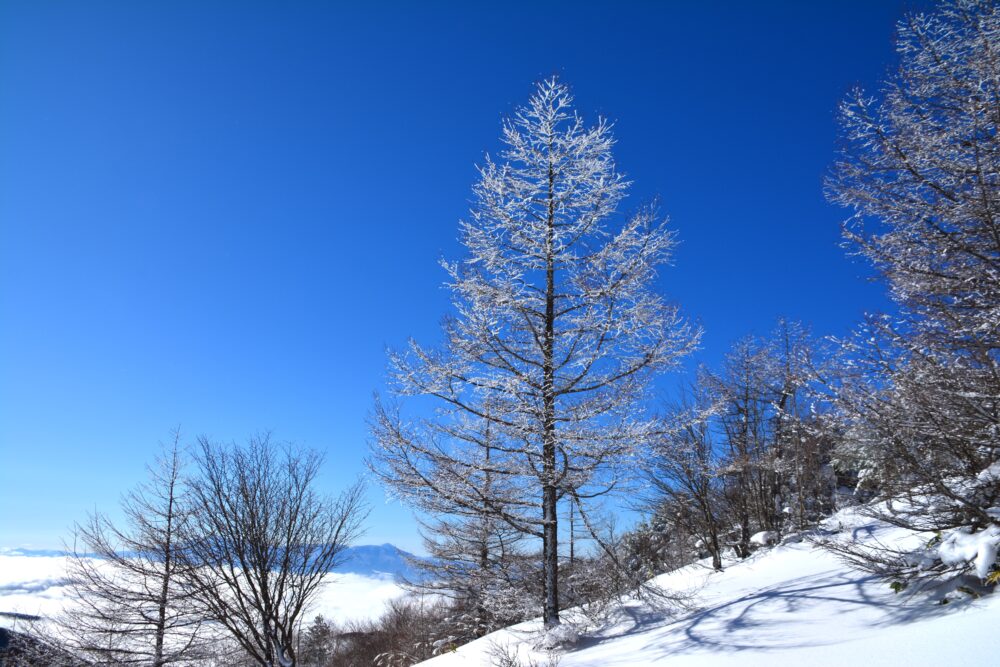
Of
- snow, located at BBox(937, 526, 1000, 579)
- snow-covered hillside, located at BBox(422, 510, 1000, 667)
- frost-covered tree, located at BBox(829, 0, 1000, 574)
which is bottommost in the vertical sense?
snow-covered hillside, located at BBox(422, 510, 1000, 667)

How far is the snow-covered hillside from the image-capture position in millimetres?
4066

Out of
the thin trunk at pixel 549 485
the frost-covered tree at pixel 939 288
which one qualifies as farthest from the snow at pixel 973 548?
the thin trunk at pixel 549 485

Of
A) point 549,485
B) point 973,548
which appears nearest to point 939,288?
point 973,548

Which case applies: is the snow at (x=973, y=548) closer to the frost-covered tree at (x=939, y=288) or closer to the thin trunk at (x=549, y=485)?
the frost-covered tree at (x=939, y=288)

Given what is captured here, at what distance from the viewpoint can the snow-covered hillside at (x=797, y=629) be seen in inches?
160

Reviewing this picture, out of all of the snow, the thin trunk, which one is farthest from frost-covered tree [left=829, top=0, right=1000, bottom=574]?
the thin trunk

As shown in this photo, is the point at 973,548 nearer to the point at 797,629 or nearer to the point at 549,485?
the point at 797,629

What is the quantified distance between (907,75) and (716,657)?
7.55m

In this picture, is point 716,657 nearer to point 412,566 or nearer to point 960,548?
point 960,548

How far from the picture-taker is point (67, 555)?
494 inches

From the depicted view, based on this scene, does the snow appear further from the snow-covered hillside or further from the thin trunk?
the thin trunk

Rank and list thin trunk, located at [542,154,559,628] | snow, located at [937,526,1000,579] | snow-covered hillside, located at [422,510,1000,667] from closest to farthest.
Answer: snow-covered hillside, located at [422,510,1000,667] → snow, located at [937,526,1000,579] → thin trunk, located at [542,154,559,628]

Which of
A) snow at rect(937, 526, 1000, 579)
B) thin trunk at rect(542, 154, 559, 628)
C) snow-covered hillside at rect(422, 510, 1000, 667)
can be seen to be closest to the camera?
snow-covered hillside at rect(422, 510, 1000, 667)

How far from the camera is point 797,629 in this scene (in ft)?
18.5
